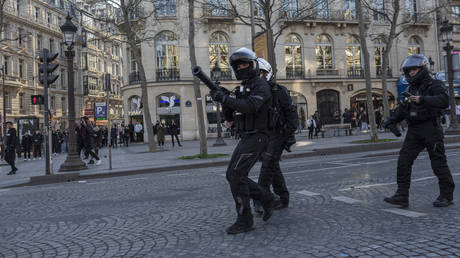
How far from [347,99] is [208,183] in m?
28.8

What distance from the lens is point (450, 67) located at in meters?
18.6

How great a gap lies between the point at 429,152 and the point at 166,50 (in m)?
28.6

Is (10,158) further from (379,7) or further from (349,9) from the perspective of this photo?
(379,7)

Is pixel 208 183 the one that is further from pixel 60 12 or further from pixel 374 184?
pixel 60 12

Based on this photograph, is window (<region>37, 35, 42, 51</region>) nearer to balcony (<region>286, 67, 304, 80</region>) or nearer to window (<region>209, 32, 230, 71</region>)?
window (<region>209, 32, 230, 71</region>)

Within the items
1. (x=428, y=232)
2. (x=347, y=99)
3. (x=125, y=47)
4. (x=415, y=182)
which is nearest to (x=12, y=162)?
(x=415, y=182)

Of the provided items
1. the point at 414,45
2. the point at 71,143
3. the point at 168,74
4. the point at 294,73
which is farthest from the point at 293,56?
the point at 71,143

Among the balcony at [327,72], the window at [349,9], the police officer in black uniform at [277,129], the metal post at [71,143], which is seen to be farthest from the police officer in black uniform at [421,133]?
the window at [349,9]

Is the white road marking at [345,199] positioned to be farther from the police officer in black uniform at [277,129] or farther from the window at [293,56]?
the window at [293,56]

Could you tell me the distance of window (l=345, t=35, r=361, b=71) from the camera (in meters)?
35.0

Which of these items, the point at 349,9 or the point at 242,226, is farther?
the point at 349,9

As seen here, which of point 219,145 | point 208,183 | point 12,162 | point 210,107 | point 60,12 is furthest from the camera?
point 60,12

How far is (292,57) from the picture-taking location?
33656mm

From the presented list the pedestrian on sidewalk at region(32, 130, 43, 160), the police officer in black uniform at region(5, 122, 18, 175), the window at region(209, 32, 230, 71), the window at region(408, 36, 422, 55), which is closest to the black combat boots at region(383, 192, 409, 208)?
the police officer in black uniform at region(5, 122, 18, 175)
